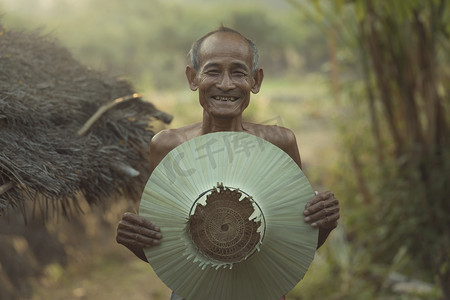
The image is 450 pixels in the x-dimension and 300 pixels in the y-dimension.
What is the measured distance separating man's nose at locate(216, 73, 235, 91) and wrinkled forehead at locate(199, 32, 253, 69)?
5cm

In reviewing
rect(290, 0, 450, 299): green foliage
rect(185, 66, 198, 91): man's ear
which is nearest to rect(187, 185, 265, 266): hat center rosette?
rect(185, 66, 198, 91): man's ear

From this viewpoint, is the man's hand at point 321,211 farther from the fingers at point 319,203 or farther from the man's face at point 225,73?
the man's face at point 225,73

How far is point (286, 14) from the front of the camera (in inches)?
714

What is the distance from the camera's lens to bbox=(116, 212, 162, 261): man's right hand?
1.27 meters

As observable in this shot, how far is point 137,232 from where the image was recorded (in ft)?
4.20

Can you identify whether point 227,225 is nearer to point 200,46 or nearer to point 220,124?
point 220,124

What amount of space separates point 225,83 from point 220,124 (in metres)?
0.14

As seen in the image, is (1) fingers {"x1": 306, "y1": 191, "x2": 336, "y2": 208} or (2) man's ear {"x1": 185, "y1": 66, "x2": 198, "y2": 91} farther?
(2) man's ear {"x1": 185, "y1": 66, "x2": 198, "y2": 91}

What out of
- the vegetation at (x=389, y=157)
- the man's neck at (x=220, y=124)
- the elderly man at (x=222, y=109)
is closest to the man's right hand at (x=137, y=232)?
the elderly man at (x=222, y=109)

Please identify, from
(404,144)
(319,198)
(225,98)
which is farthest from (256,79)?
(404,144)

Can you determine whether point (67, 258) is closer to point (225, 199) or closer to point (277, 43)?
point (225, 199)

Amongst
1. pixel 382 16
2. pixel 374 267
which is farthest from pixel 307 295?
pixel 382 16

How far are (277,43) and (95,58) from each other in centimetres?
550

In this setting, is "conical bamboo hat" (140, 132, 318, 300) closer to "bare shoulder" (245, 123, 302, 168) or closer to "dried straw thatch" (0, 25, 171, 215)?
"bare shoulder" (245, 123, 302, 168)
